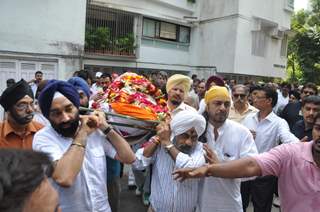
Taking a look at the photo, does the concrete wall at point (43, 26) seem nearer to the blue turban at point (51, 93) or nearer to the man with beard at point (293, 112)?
the man with beard at point (293, 112)

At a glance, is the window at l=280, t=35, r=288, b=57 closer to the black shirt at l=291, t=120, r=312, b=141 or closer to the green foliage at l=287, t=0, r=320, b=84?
the green foliage at l=287, t=0, r=320, b=84

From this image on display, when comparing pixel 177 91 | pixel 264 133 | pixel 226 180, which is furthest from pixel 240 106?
pixel 226 180

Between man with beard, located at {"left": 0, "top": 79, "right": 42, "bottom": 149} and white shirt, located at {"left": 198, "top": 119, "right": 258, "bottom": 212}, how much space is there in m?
1.44

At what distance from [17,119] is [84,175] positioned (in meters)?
0.87

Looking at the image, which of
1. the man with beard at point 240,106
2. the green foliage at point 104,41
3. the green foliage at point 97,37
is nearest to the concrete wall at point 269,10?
the green foliage at point 104,41

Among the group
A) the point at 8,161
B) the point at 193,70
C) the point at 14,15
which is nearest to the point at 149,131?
the point at 8,161

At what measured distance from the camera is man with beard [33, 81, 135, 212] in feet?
6.67

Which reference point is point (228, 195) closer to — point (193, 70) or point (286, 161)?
point (286, 161)

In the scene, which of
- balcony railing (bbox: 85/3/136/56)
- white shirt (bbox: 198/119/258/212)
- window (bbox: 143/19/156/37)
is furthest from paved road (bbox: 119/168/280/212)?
window (bbox: 143/19/156/37)

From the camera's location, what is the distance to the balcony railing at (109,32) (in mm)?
14698

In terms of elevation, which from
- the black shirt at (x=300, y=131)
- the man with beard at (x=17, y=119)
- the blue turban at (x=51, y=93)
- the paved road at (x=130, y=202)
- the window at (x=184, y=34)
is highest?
the window at (x=184, y=34)

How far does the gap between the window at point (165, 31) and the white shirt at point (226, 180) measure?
14.4 metres

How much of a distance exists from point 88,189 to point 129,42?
14.1m

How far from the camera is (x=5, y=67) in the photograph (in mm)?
11656
